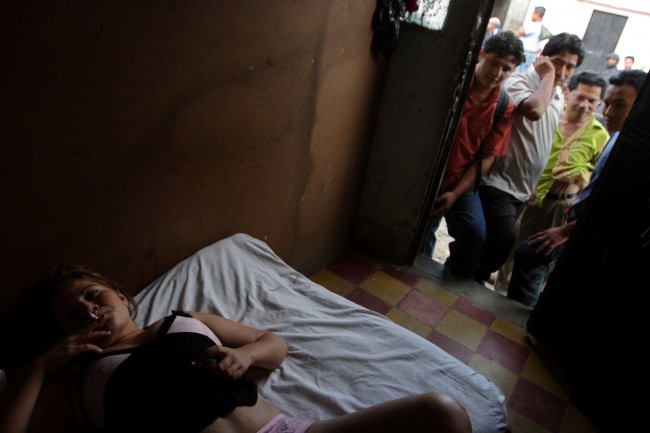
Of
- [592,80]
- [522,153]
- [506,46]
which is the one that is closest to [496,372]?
[522,153]

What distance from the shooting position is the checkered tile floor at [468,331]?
201 centimetres

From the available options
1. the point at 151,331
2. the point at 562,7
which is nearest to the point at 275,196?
the point at 151,331

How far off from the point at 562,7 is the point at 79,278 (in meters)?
10.5

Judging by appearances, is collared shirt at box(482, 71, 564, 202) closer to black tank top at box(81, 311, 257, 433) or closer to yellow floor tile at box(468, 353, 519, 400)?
yellow floor tile at box(468, 353, 519, 400)

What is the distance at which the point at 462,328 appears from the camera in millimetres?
2502

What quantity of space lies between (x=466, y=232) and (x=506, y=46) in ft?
4.04

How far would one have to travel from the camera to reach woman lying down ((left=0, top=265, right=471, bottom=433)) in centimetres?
112

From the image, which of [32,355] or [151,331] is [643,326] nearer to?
[151,331]

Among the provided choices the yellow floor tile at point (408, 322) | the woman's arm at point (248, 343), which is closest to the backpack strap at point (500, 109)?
the yellow floor tile at point (408, 322)

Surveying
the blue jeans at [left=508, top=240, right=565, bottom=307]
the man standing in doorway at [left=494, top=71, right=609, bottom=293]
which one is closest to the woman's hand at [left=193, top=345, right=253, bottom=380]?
the blue jeans at [left=508, top=240, right=565, bottom=307]

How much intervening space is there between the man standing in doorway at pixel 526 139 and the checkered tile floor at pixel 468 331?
656 mm

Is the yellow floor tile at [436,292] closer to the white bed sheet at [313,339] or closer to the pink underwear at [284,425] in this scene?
the white bed sheet at [313,339]

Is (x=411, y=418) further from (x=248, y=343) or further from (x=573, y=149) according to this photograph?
(x=573, y=149)

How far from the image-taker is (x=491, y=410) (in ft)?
4.69
